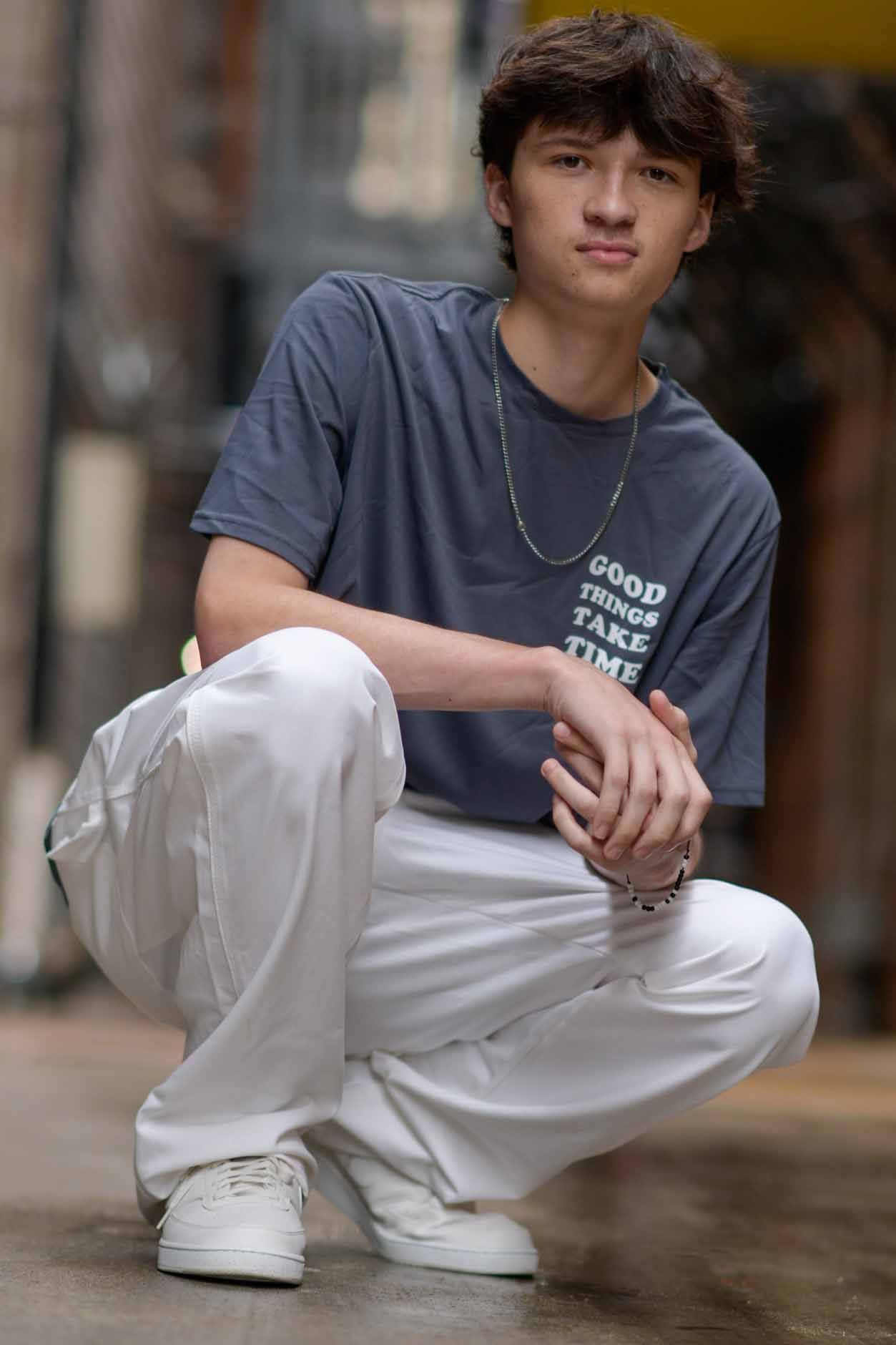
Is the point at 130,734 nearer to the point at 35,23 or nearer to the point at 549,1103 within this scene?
the point at 549,1103

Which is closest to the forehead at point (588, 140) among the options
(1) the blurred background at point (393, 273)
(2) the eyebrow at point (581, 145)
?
(2) the eyebrow at point (581, 145)

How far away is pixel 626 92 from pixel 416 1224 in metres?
1.23

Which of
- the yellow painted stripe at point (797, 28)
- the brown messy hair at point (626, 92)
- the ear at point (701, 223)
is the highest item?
the yellow painted stripe at point (797, 28)

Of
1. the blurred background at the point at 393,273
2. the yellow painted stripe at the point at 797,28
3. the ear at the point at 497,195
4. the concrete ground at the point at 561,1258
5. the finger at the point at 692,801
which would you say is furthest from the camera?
the blurred background at the point at 393,273

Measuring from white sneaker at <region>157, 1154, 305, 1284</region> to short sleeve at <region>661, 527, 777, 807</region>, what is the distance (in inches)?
27.8

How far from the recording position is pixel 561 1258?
2104 millimetres

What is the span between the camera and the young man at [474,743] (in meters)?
1.67

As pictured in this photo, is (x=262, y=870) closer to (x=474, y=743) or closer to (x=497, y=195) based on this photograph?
(x=474, y=743)

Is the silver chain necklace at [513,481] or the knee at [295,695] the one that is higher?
the silver chain necklace at [513,481]

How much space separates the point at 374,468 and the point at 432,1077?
0.69 meters

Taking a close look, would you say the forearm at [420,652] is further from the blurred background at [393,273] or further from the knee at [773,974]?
the blurred background at [393,273]

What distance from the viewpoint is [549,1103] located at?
6.40 ft

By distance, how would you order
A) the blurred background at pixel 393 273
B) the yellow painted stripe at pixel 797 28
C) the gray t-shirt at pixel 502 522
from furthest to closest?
1. the blurred background at pixel 393 273
2. the yellow painted stripe at pixel 797 28
3. the gray t-shirt at pixel 502 522

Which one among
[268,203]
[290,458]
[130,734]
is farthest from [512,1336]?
[268,203]
